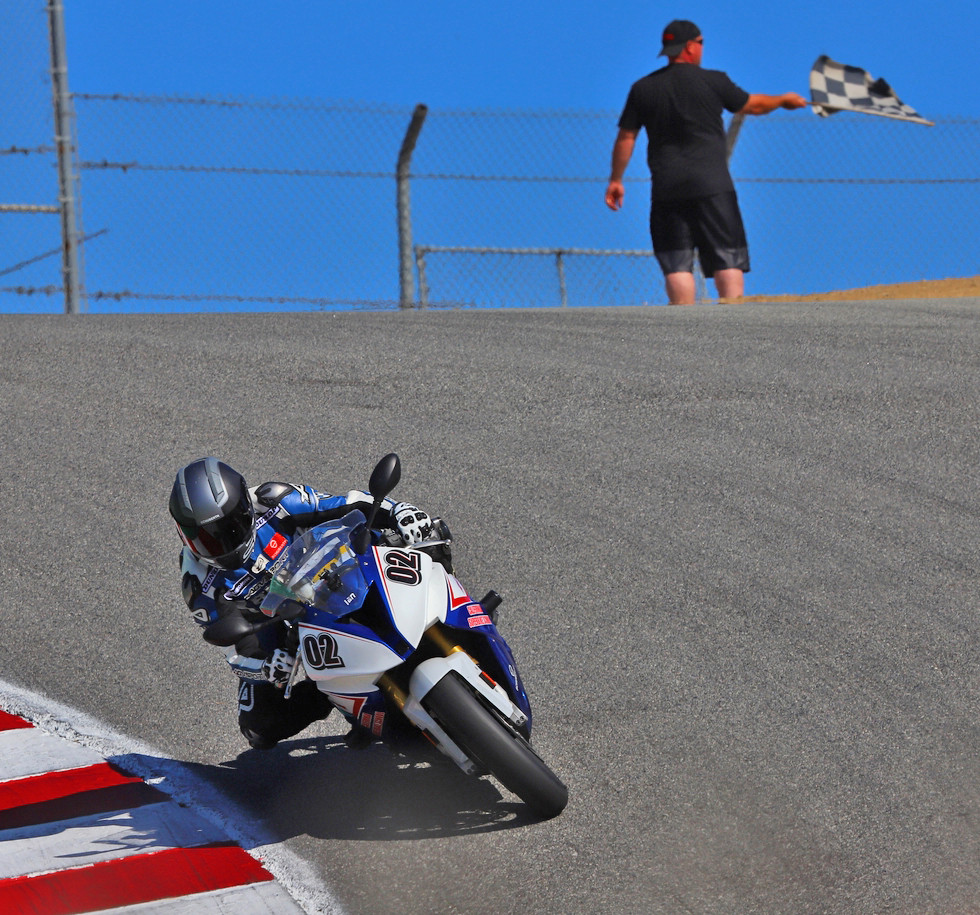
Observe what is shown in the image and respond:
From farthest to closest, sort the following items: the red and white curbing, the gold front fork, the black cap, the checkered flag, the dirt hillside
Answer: the dirt hillside
the checkered flag
the black cap
the gold front fork
the red and white curbing

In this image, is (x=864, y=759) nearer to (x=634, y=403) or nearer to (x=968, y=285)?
(x=634, y=403)

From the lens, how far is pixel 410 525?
444 centimetres

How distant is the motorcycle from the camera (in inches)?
147

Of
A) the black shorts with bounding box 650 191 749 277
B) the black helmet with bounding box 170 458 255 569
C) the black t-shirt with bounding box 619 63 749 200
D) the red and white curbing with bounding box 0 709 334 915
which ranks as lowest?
the red and white curbing with bounding box 0 709 334 915

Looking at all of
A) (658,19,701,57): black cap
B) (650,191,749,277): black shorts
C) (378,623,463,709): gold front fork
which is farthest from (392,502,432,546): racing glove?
(658,19,701,57): black cap

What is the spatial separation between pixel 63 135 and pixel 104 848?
26.3ft

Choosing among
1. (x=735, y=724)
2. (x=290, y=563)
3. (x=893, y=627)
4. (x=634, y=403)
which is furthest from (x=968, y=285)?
(x=290, y=563)

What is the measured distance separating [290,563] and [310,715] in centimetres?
102

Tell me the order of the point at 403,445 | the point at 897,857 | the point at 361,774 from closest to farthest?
the point at 897,857 < the point at 361,774 < the point at 403,445

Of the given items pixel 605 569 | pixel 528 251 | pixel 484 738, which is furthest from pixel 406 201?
pixel 484 738

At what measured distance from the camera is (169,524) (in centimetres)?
714

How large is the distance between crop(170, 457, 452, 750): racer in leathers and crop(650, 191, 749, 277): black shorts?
5762mm

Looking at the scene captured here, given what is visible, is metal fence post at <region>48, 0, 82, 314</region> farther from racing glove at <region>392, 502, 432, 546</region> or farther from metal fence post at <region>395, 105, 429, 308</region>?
racing glove at <region>392, 502, 432, 546</region>

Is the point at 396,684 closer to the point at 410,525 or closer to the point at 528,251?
the point at 410,525
